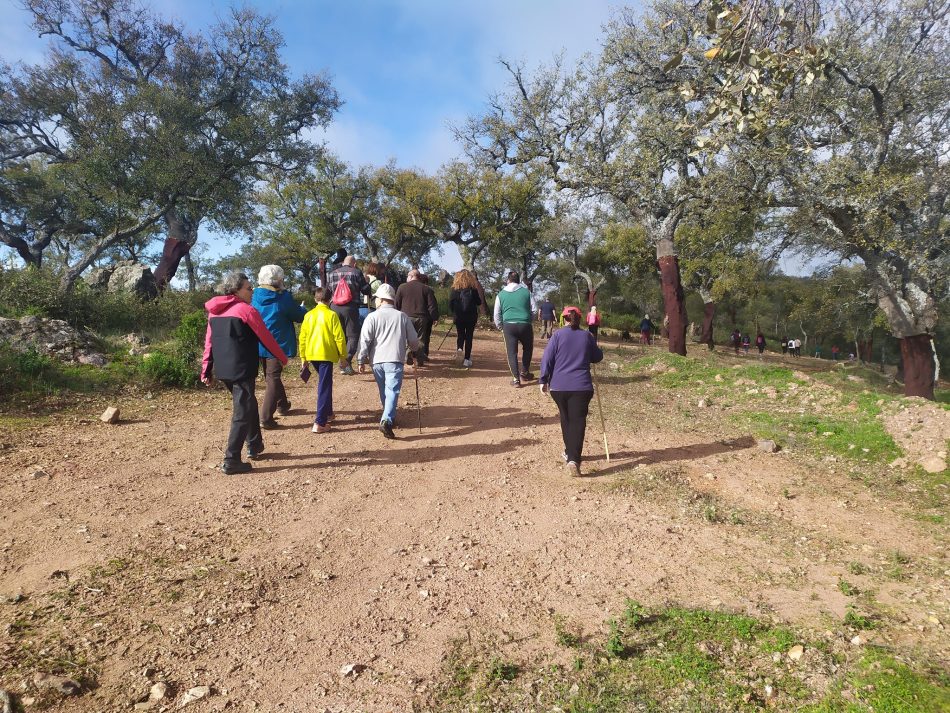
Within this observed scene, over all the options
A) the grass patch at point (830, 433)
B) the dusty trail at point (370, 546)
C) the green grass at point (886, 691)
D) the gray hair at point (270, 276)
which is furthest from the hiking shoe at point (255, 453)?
the grass patch at point (830, 433)

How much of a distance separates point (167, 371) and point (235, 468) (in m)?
4.08

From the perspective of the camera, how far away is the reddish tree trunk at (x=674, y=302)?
14.2 metres

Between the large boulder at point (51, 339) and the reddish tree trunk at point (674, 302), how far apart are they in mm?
12372

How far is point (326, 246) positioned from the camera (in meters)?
30.8

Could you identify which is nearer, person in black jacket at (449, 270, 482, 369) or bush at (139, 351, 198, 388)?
bush at (139, 351, 198, 388)

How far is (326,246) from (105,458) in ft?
86.6

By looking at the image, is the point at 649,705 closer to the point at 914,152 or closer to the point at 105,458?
the point at 105,458

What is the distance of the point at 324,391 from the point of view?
699 cm

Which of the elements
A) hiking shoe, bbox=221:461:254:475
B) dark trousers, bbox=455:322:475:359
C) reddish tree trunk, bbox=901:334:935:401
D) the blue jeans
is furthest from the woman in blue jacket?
reddish tree trunk, bbox=901:334:935:401

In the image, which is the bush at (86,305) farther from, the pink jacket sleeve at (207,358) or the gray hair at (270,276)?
the pink jacket sleeve at (207,358)

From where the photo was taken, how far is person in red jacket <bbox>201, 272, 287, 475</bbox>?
5523 mm

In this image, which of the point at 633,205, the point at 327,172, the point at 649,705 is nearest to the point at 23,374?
the point at 649,705

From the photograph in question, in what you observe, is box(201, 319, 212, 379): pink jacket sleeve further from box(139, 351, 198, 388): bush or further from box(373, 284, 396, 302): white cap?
box(139, 351, 198, 388): bush

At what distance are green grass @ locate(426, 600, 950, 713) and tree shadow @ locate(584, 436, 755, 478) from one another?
9.57 ft
